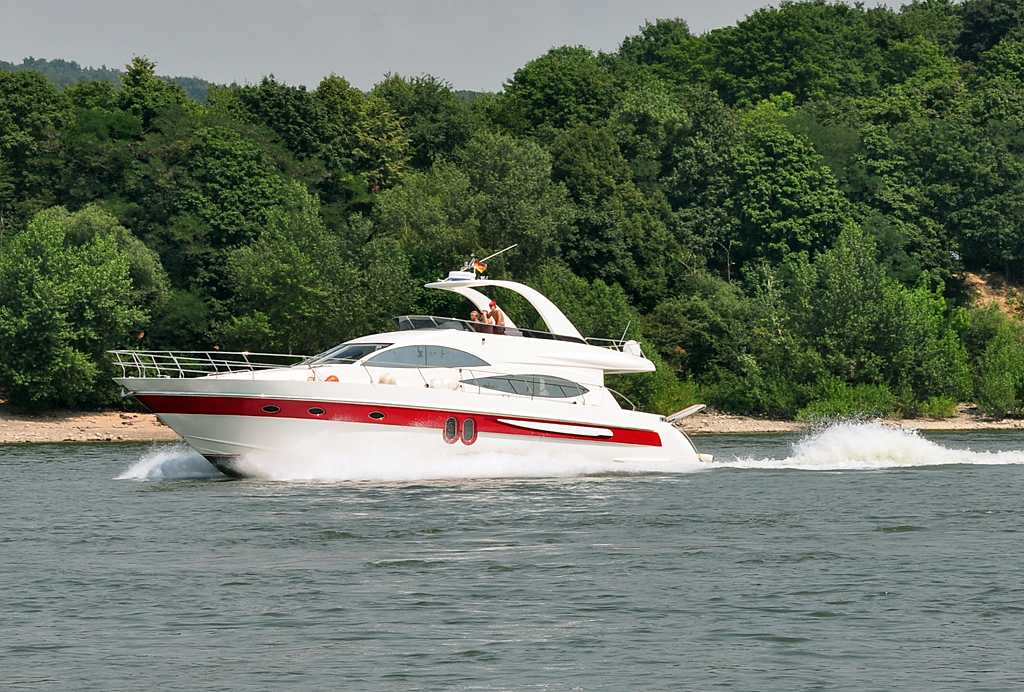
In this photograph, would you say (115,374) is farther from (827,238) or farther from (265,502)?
(827,238)

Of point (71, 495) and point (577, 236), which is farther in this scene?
point (577, 236)

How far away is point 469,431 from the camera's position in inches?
1244

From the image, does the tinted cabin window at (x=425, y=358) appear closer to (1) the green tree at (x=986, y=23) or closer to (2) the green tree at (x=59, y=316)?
(2) the green tree at (x=59, y=316)

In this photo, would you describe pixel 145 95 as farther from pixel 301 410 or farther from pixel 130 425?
pixel 301 410

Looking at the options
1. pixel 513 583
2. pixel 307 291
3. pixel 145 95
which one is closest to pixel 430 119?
pixel 145 95

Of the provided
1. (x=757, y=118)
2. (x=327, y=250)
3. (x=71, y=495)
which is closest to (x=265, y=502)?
(x=71, y=495)

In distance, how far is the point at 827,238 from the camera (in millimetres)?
80500

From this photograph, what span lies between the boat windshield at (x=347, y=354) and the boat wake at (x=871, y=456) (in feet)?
32.2

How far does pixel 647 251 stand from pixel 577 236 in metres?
4.97

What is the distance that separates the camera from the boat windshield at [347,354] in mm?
31511

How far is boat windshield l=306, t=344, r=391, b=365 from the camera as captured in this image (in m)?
31.5

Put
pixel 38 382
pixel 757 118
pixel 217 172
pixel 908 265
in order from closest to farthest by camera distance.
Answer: pixel 38 382
pixel 217 172
pixel 908 265
pixel 757 118

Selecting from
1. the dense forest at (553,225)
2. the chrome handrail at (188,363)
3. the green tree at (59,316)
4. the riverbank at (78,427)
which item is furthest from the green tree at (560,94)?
the riverbank at (78,427)

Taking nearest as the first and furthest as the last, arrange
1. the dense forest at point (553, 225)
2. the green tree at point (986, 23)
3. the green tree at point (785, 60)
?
the dense forest at point (553, 225) < the green tree at point (785, 60) < the green tree at point (986, 23)
